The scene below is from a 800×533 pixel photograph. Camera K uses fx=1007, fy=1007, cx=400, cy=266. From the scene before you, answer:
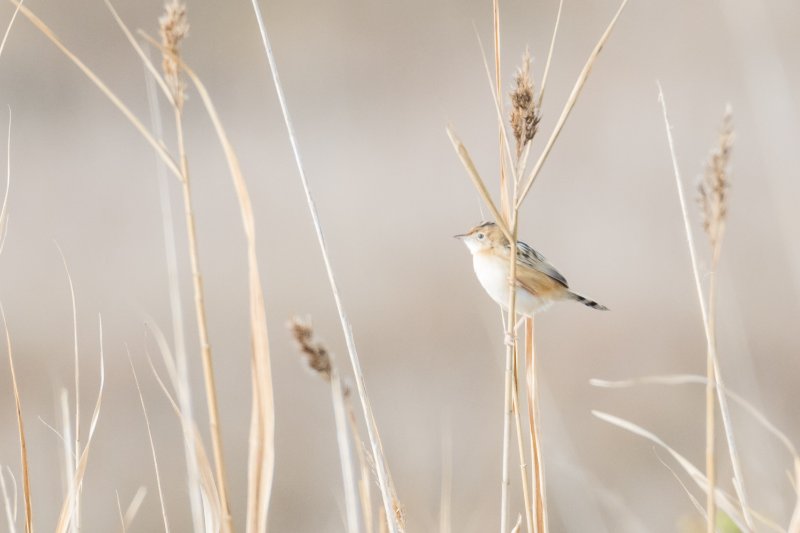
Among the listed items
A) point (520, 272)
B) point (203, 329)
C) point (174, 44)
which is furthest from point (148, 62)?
point (520, 272)

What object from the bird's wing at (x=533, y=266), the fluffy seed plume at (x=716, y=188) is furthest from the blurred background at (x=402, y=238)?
the fluffy seed plume at (x=716, y=188)

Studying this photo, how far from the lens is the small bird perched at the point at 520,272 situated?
3.14m

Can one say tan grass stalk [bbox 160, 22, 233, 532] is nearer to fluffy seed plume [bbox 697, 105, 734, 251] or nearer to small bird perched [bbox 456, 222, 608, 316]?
fluffy seed plume [bbox 697, 105, 734, 251]

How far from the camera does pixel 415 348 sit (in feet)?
35.2

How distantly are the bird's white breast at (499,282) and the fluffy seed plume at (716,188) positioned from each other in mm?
1669

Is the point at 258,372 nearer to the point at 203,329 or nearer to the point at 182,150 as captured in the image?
the point at 203,329

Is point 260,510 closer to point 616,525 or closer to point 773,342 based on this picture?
point 616,525

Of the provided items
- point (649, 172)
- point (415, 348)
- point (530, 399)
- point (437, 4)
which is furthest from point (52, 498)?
point (437, 4)

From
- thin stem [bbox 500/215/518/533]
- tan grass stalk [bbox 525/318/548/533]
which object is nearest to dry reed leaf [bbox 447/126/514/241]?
thin stem [bbox 500/215/518/533]

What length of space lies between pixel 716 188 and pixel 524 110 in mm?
365

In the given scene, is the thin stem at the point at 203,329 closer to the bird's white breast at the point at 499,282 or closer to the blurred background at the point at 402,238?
the bird's white breast at the point at 499,282

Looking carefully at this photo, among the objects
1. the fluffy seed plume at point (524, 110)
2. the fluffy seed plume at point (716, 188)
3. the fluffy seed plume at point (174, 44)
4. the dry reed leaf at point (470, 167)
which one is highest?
the fluffy seed plume at point (174, 44)

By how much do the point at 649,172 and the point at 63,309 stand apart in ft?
25.0

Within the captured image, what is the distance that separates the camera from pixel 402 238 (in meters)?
12.4
